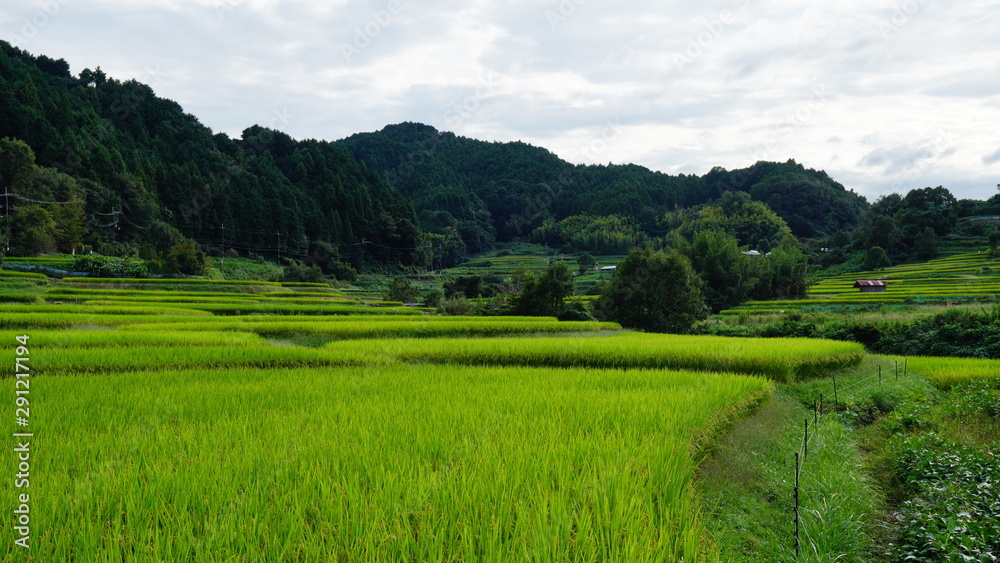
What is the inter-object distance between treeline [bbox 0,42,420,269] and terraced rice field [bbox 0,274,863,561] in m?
39.7

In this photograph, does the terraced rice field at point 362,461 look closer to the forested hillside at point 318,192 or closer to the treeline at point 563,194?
the forested hillside at point 318,192

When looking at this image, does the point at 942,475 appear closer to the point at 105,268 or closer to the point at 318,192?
the point at 105,268

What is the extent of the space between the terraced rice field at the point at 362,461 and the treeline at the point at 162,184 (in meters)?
39.7

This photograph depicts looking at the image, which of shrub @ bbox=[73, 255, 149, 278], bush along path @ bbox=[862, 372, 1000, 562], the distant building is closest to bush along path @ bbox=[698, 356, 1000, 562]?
bush along path @ bbox=[862, 372, 1000, 562]

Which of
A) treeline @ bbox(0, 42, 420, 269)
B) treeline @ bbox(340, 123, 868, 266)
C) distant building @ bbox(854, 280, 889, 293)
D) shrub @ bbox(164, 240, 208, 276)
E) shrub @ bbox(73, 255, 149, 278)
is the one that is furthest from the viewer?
treeline @ bbox(340, 123, 868, 266)

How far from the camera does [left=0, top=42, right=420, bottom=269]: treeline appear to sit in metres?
42.0

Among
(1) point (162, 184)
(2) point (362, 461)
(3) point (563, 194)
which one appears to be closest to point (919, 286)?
(2) point (362, 461)

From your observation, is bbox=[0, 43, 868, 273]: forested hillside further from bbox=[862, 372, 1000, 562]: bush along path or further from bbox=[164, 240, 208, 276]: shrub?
bbox=[862, 372, 1000, 562]: bush along path

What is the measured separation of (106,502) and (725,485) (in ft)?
16.8

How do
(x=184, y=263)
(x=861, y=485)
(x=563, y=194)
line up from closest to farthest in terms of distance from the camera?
(x=861, y=485), (x=184, y=263), (x=563, y=194)

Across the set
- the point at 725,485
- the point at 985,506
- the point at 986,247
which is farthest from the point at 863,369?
the point at 986,247

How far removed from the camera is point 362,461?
11.3 ft

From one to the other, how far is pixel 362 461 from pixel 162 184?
245 ft

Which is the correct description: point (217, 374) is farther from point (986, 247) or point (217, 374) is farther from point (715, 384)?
point (986, 247)
